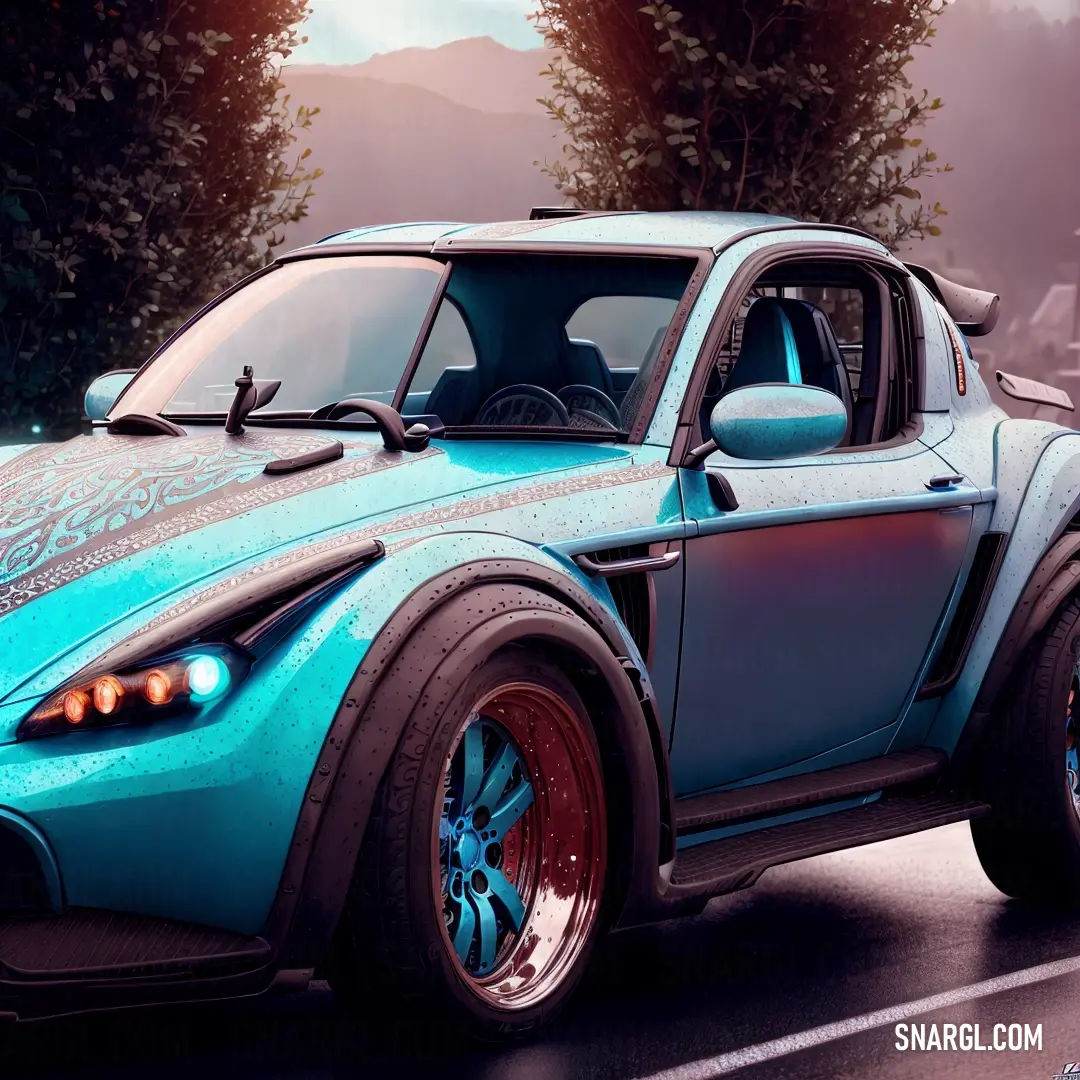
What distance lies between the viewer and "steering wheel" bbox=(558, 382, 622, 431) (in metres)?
5.10

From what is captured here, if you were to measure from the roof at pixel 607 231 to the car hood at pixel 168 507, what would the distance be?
0.77m

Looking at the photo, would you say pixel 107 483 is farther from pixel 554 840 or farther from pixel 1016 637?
pixel 1016 637

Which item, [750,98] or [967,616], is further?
[750,98]

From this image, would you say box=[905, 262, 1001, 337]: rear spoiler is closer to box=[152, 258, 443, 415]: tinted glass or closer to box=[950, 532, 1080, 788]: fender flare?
box=[950, 532, 1080, 788]: fender flare

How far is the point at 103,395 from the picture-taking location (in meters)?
5.67

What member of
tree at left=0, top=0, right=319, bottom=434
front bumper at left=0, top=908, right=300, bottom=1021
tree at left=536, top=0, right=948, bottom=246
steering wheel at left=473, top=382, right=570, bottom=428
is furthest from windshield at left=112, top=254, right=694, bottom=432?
tree at left=536, top=0, right=948, bottom=246

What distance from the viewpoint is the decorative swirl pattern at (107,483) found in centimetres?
396

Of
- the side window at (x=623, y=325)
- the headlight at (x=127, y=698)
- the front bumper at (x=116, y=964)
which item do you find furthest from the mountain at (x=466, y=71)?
the front bumper at (x=116, y=964)

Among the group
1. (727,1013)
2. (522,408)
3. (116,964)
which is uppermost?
(522,408)

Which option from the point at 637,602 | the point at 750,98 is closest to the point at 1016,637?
the point at 637,602

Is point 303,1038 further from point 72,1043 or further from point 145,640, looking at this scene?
point 145,640

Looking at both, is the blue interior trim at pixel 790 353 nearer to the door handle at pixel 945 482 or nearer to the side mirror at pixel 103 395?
the door handle at pixel 945 482

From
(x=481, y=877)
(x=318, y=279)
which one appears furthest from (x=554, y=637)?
(x=318, y=279)

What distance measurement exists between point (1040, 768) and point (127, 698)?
3084 mm
